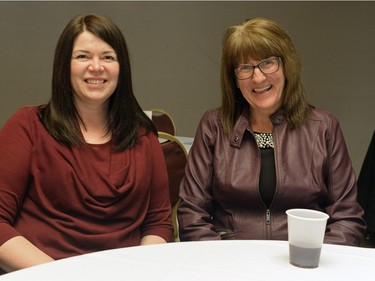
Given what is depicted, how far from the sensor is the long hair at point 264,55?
1700mm

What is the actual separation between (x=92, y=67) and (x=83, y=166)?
350mm

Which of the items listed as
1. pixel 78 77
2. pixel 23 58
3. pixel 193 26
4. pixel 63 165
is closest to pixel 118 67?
pixel 78 77

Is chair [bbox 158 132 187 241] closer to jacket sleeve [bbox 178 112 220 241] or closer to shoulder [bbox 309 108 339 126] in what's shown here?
jacket sleeve [bbox 178 112 220 241]

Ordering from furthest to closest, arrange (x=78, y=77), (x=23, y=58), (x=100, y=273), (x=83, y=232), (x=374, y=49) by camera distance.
Answer: (x=374, y=49) → (x=23, y=58) → (x=78, y=77) → (x=83, y=232) → (x=100, y=273)

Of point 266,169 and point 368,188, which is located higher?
point 266,169

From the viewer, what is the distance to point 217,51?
4793 mm

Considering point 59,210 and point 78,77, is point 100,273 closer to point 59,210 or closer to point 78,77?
point 59,210

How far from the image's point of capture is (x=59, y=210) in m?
1.53

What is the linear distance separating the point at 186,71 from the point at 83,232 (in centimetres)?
343

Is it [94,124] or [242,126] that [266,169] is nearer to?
[242,126]

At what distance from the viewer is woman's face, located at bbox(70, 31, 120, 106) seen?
162cm

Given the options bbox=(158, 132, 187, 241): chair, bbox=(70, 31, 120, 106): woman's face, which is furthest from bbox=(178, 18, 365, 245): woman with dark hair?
bbox=(70, 31, 120, 106): woman's face

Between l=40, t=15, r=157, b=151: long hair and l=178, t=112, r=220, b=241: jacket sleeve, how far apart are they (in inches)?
9.8

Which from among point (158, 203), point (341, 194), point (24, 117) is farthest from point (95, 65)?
point (341, 194)
